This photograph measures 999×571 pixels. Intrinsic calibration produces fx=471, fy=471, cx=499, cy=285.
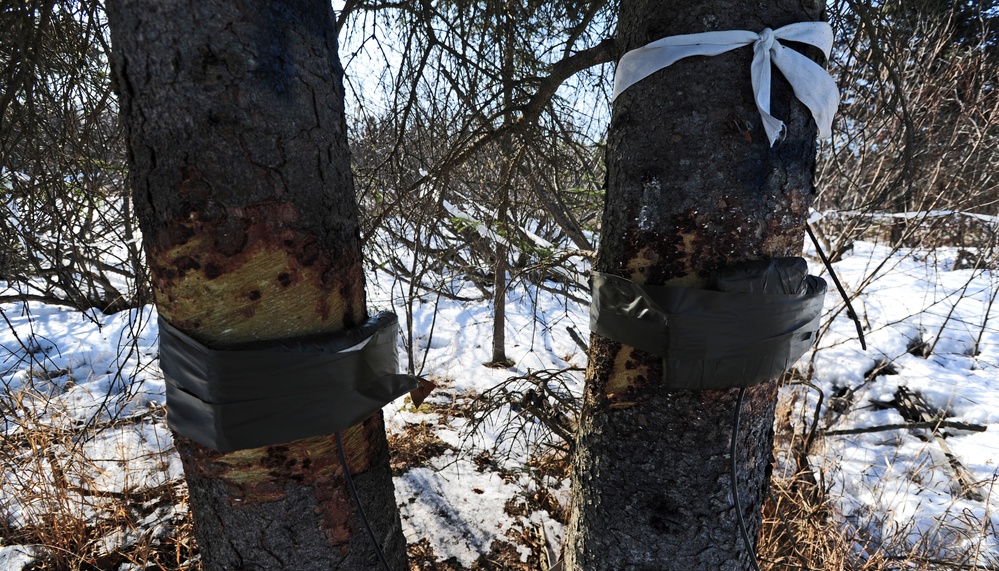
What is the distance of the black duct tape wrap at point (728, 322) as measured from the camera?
827mm

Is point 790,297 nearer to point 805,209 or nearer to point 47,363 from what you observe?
point 805,209

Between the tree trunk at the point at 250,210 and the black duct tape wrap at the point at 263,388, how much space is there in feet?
0.18

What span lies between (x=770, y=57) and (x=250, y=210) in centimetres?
92

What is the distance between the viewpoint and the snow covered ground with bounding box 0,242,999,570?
2096 millimetres

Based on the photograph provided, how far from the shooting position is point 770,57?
820 mm

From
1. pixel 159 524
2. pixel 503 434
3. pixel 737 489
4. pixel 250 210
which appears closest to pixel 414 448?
pixel 503 434

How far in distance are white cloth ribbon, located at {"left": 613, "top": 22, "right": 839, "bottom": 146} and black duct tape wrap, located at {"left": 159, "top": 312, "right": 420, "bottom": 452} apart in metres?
0.74

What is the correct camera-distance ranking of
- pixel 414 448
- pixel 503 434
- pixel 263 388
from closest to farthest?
1. pixel 263 388
2. pixel 503 434
3. pixel 414 448

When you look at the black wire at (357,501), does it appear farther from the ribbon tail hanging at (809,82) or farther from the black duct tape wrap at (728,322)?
the ribbon tail hanging at (809,82)

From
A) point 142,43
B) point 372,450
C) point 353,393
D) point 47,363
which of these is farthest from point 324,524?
point 47,363

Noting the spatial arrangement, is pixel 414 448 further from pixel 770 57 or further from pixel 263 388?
pixel 770 57

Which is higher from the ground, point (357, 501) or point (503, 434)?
point (357, 501)

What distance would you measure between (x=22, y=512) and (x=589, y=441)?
8.56 feet

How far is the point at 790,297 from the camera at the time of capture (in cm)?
85
